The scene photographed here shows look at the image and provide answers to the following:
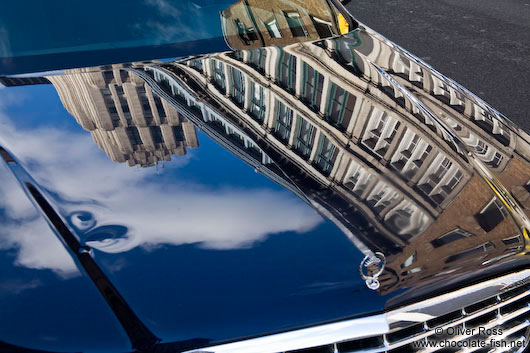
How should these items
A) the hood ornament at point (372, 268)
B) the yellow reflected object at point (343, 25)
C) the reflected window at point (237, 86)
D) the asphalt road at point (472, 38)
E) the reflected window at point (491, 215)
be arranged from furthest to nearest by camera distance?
the asphalt road at point (472, 38) < the yellow reflected object at point (343, 25) < the reflected window at point (237, 86) < the reflected window at point (491, 215) < the hood ornament at point (372, 268)

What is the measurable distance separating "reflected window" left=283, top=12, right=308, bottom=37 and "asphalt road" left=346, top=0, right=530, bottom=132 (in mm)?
2323

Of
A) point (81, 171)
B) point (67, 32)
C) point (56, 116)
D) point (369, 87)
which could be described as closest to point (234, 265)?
point (81, 171)

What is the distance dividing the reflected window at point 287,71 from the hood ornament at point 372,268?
819 millimetres

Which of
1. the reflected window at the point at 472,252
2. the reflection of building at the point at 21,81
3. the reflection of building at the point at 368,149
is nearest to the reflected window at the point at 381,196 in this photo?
the reflection of building at the point at 368,149

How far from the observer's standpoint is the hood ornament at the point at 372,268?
1.21 meters

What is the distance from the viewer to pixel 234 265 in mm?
1209

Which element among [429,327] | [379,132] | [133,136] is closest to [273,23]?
[379,132]

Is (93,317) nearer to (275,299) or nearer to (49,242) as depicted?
(49,242)

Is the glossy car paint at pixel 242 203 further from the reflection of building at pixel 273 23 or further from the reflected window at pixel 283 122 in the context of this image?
the reflection of building at pixel 273 23

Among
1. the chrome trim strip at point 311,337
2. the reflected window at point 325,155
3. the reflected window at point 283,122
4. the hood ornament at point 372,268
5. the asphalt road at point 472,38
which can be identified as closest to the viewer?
the chrome trim strip at point 311,337

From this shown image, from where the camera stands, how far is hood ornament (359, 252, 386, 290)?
3.97 feet

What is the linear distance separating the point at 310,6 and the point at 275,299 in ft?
5.28

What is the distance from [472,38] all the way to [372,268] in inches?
209

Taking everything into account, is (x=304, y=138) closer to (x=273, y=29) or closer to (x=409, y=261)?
(x=409, y=261)
